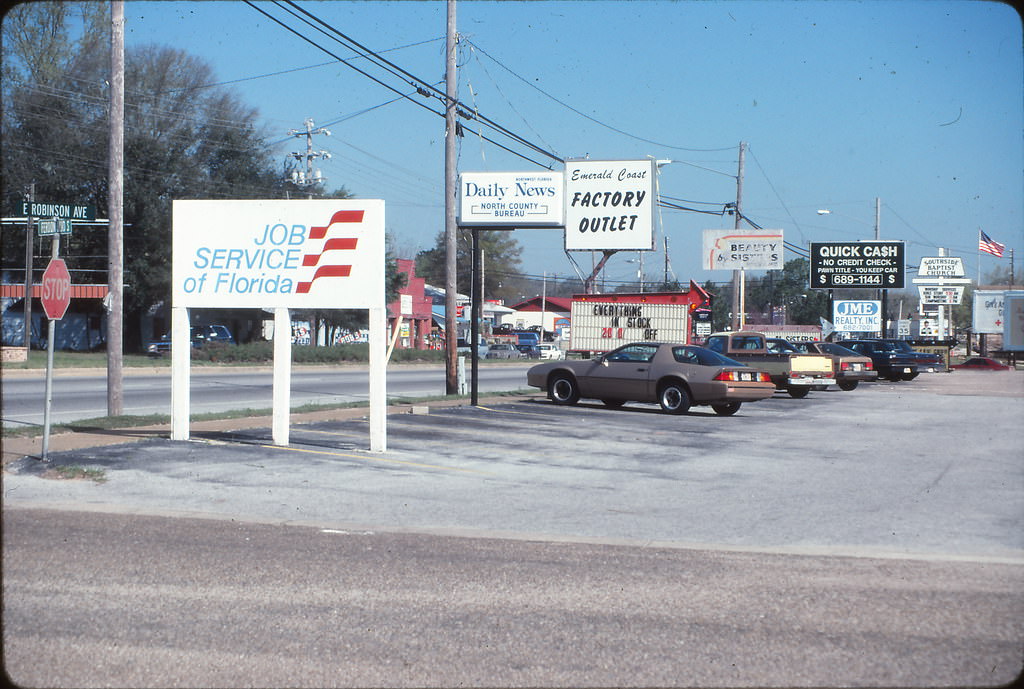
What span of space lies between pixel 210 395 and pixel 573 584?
2089 centimetres

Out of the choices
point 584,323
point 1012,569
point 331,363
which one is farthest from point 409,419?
point 331,363

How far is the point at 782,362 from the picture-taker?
29828mm

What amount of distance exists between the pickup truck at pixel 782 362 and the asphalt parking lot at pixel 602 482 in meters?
9.93

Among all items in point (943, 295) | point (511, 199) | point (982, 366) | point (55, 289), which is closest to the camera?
point (55, 289)

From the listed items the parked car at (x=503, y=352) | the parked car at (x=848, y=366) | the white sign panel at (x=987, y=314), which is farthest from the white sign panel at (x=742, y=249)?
the white sign panel at (x=987, y=314)

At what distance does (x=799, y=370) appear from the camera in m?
29.5

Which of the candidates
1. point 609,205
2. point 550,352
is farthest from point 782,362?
point 550,352

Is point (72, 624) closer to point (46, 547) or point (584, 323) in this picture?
point (46, 547)

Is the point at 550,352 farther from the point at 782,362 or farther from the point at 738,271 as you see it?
the point at 782,362

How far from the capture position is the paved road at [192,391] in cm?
2056

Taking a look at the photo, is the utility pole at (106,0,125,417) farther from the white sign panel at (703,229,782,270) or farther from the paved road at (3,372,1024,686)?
the white sign panel at (703,229,782,270)

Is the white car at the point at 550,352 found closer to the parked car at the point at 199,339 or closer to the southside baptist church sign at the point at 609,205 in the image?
the parked car at the point at 199,339

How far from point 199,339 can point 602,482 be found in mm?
43189

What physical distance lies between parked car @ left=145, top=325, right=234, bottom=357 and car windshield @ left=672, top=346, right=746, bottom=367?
1270 inches
